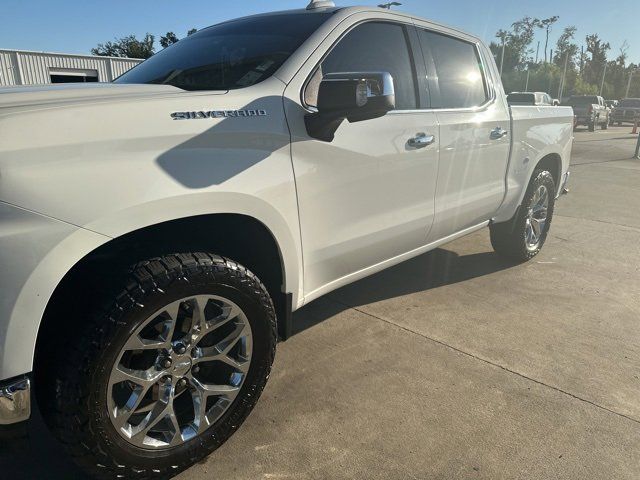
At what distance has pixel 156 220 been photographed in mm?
1762

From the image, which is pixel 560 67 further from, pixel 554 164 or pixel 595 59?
pixel 554 164

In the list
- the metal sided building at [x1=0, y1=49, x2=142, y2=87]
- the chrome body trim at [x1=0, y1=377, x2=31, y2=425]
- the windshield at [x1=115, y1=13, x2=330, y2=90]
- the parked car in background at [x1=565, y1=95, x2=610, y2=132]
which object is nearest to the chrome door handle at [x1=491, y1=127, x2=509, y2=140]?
the windshield at [x1=115, y1=13, x2=330, y2=90]

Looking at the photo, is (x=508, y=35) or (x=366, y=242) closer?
(x=366, y=242)

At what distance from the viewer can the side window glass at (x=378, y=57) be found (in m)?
2.60

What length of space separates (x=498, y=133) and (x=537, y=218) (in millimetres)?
1450

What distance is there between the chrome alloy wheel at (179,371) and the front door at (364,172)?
1.77 ft

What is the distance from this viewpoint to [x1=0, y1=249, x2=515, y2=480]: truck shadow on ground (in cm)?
207

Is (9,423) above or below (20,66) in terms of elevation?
below

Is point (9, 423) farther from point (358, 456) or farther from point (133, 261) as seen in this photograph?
point (358, 456)

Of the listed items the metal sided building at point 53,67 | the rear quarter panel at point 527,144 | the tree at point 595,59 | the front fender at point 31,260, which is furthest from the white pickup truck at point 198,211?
the tree at point 595,59

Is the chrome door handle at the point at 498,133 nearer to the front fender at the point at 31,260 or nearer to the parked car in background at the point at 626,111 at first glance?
the front fender at the point at 31,260

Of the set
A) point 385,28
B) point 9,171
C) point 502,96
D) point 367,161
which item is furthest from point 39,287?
point 502,96

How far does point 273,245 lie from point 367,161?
2.41 ft

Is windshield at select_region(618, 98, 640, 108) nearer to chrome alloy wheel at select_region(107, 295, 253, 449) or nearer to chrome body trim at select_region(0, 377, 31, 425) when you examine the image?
chrome alloy wheel at select_region(107, 295, 253, 449)
